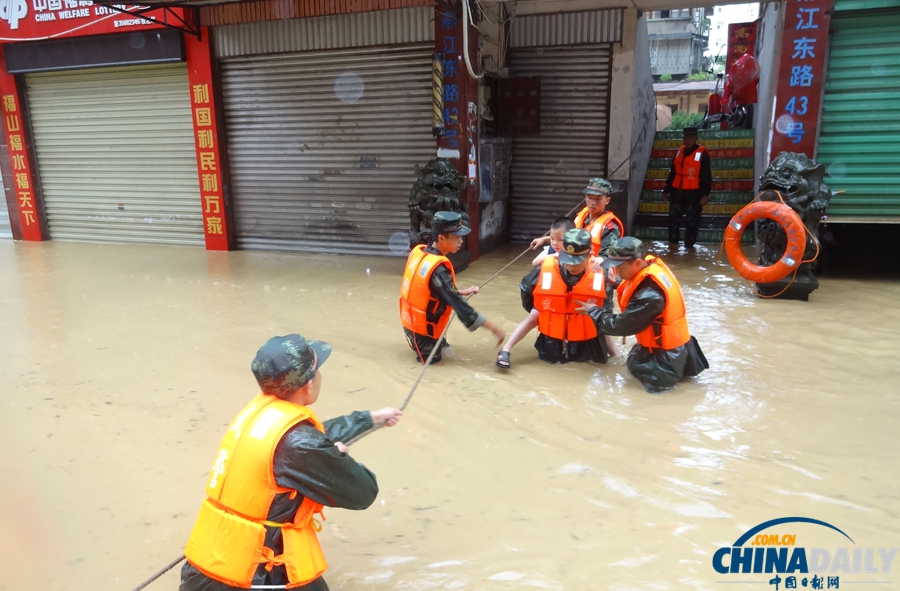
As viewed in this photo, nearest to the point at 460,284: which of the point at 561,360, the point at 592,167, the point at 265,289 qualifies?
the point at 265,289

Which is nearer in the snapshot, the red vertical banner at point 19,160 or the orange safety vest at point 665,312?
the orange safety vest at point 665,312

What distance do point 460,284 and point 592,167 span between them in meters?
3.71

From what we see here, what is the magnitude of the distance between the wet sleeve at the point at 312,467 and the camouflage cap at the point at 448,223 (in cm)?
300

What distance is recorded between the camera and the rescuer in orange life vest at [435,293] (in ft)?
16.6

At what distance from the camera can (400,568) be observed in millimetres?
2965

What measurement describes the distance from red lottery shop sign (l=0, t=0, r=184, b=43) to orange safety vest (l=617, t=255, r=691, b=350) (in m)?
8.97

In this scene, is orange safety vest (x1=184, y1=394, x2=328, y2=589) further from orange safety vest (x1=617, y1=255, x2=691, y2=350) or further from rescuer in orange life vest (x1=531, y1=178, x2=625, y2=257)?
rescuer in orange life vest (x1=531, y1=178, x2=625, y2=257)

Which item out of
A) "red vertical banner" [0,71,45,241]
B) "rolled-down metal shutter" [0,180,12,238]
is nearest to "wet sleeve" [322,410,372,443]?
"red vertical banner" [0,71,45,241]

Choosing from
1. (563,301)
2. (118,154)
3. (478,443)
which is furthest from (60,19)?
(478,443)

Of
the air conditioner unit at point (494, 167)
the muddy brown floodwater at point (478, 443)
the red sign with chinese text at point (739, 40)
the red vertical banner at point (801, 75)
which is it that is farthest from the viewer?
the red sign with chinese text at point (739, 40)

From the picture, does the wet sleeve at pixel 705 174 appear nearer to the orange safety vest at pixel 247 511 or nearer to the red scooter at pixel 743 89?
the red scooter at pixel 743 89

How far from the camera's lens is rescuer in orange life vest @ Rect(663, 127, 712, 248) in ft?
32.3

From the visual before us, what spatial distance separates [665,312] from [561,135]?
21.5ft

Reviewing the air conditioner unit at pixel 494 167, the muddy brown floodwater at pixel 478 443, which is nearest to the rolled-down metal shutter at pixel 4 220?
the muddy brown floodwater at pixel 478 443
